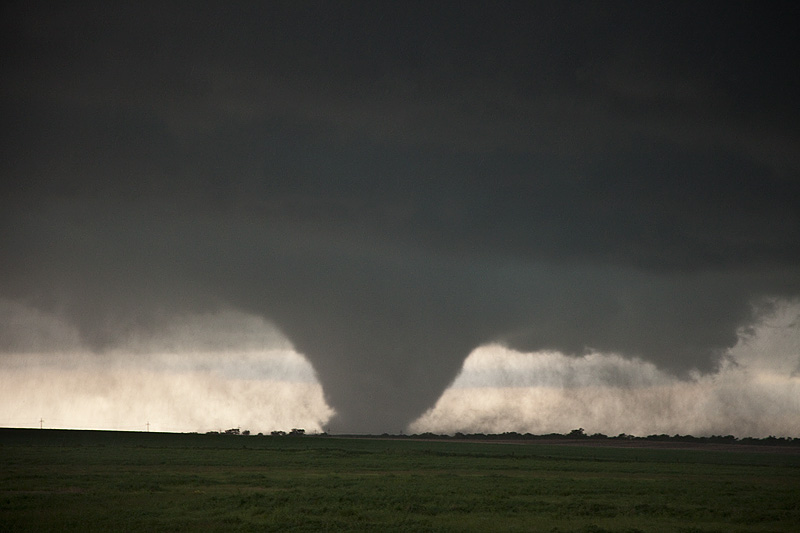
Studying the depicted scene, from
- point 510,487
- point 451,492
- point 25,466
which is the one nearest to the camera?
point 451,492

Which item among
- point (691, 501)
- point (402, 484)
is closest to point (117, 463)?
point (402, 484)

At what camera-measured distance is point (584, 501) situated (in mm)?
52156

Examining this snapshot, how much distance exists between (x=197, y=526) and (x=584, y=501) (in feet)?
84.0

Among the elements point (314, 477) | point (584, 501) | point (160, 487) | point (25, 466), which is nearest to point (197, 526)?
point (160, 487)

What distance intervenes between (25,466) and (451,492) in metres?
45.7

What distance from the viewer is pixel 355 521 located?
139ft

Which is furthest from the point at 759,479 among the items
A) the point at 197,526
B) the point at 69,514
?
the point at 69,514

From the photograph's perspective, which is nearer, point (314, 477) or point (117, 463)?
point (314, 477)

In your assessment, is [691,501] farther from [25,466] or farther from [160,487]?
[25,466]

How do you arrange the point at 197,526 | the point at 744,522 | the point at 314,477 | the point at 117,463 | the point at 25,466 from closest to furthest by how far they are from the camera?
the point at 197,526 < the point at 744,522 < the point at 314,477 < the point at 25,466 < the point at 117,463

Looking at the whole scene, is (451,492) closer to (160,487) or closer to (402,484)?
(402,484)

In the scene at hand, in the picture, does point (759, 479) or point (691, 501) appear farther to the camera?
point (759, 479)

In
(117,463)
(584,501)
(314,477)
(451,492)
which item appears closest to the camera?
(584,501)

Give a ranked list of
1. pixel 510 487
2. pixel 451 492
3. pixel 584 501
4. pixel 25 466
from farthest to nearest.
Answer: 1. pixel 25 466
2. pixel 510 487
3. pixel 451 492
4. pixel 584 501
